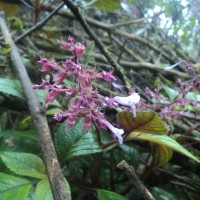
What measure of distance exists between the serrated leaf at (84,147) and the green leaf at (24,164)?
8cm

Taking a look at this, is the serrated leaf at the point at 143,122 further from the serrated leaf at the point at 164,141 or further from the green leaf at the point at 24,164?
the green leaf at the point at 24,164

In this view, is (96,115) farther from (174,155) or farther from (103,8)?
(103,8)

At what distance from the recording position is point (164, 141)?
637mm

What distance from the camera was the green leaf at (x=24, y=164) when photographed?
0.60 meters

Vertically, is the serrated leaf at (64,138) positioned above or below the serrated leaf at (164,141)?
above

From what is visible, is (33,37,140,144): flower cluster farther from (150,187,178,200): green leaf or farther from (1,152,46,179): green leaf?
(150,187,178,200): green leaf

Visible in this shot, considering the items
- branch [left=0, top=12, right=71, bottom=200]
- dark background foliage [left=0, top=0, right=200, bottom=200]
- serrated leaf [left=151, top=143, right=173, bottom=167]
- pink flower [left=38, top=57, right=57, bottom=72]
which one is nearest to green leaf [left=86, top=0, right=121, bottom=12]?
dark background foliage [left=0, top=0, right=200, bottom=200]

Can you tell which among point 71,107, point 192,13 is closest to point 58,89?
point 71,107

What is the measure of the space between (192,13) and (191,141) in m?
2.80

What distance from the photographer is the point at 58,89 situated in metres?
0.53

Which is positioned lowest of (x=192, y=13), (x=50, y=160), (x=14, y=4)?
(x=50, y=160)

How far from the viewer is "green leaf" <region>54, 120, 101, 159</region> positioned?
69 cm

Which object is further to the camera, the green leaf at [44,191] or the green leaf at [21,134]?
the green leaf at [21,134]

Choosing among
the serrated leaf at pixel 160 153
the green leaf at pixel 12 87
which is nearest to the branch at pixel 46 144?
the green leaf at pixel 12 87
